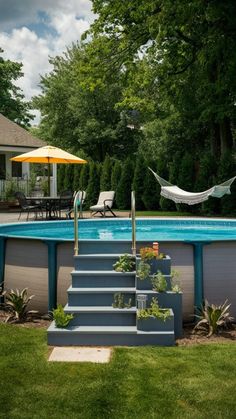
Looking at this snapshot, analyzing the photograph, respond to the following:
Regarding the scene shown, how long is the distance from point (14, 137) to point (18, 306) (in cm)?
1965

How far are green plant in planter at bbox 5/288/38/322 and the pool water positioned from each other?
347 centimetres

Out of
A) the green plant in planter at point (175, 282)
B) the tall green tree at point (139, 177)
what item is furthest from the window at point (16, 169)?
the green plant in planter at point (175, 282)

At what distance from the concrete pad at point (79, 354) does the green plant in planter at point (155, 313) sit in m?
0.52

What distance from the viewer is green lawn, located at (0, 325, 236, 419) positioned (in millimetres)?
3715

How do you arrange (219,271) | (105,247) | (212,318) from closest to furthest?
1. (212,318)
2. (219,271)
3. (105,247)

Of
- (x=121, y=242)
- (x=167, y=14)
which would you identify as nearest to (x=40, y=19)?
(x=167, y=14)

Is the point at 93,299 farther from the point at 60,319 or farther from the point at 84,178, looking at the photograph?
the point at 84,178

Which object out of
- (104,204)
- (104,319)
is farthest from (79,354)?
(104,204)

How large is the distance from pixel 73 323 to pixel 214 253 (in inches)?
78.0

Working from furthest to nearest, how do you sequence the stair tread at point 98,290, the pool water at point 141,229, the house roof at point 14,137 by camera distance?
the house roof at point 14,137 < the pool water at point 141,229 < the stair tread at point 98,290

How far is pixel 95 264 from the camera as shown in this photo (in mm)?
6230

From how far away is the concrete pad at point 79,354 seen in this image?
15.9ft

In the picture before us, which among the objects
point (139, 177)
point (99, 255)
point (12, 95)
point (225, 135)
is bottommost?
point (99, 255)

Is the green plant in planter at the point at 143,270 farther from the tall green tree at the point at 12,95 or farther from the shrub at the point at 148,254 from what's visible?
the tall green tree at the point at 12,95
